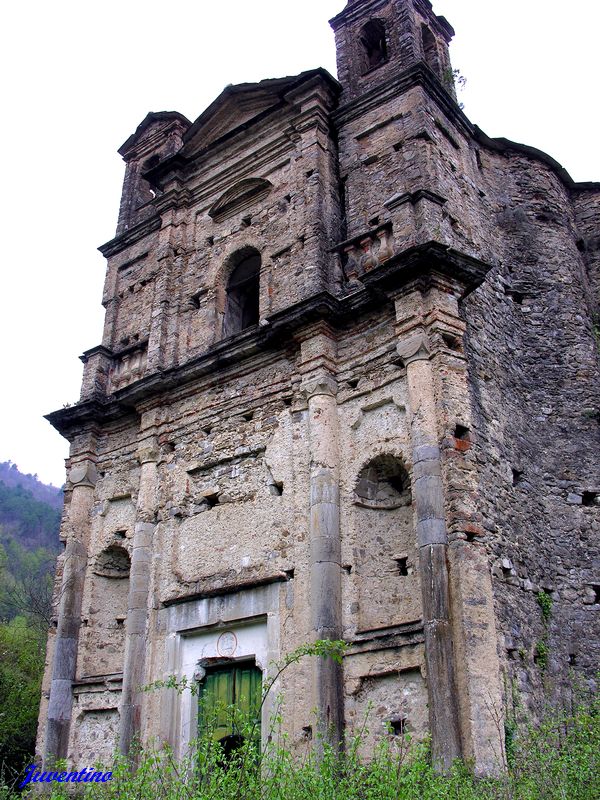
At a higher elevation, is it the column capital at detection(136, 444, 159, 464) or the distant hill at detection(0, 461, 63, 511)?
the distant hill at detection(0, 461, 63, 511)

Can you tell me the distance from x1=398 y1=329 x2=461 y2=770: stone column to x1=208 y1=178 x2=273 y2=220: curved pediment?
4977 mm

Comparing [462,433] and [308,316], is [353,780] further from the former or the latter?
[308,316]

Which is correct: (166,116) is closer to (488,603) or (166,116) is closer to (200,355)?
(200,355)

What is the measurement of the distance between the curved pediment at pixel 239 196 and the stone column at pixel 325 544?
443 centimetres

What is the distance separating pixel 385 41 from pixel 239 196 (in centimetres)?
376

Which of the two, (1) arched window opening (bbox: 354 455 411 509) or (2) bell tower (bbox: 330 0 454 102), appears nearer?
(1) arched window opening (bbox: 354 455 411 509)

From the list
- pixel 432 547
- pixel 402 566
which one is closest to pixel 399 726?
pixel 402 566

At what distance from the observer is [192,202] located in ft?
47.0

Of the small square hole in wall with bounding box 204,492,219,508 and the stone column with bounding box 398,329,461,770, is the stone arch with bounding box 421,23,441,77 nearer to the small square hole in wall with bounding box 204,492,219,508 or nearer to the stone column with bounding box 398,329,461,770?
the stone column with bounding box 398,329,461,770

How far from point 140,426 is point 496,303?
5930 mm

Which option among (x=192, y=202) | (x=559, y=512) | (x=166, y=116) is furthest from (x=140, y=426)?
(x=166, y=116)

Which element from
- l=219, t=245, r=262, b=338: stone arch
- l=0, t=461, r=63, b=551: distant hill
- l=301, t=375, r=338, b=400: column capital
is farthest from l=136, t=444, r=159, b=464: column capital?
l=0, t=461, r=63, b=551: distant hill

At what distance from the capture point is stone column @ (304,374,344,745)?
8.43m

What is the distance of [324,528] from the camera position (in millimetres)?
9258
